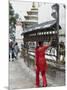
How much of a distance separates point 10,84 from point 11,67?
19 centimetres

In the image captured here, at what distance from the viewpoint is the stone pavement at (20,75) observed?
7.77 feet

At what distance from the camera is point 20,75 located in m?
2.41

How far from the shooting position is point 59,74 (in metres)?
2.53

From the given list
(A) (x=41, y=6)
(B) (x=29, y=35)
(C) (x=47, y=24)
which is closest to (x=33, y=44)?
(B) (x=29, y=35)

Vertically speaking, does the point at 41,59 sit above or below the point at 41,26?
below

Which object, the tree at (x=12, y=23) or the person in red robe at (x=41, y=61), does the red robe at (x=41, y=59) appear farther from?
the tree at (x=12, y=23)

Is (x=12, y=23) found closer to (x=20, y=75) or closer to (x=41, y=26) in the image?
(x=41, y=26)

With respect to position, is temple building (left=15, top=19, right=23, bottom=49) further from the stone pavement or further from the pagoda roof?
the stone pavement

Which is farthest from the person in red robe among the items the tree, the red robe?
the tree

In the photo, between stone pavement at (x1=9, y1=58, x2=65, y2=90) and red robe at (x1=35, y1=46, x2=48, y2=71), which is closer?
stone pavement at (x1=9, y1=58, x2=65, y2=90)

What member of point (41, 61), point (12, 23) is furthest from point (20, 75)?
point (12, 23)

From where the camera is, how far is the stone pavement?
7.77 feet

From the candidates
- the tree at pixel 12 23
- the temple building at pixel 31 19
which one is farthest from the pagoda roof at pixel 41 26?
the tree at pixel 12 23

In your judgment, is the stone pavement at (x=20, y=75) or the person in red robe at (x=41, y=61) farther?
the person in red robe at (x=41, y=61)
